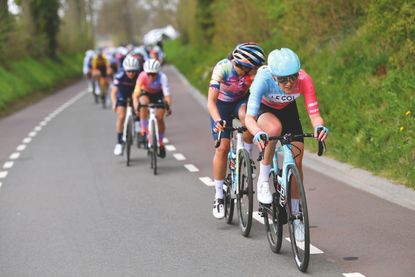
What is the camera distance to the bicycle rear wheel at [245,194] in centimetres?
832

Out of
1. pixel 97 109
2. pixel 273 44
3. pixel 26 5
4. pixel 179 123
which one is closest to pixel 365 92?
pixel 179 123

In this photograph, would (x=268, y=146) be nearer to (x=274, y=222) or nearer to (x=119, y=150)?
(x=274, y=222)

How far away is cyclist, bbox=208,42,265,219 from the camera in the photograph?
846 cm

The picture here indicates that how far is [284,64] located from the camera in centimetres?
710

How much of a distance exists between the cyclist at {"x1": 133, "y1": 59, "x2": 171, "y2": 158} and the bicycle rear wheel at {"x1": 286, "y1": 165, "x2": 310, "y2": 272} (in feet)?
21.2

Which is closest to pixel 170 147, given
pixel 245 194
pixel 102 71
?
pixel 245 194

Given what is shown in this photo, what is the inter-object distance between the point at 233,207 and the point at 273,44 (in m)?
17.8

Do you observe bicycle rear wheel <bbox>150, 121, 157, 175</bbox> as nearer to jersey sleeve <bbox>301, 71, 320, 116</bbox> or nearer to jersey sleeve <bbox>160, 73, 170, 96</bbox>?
jersey sleeve <bbox>160, 73, 170, 96</bbox>

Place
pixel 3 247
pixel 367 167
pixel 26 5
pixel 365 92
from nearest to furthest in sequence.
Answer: pixel 3 247 < pixel 367 167 < pixel 365 92 < pixel 26 5

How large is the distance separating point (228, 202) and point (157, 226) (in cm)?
77

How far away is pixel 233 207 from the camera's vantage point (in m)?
9.20

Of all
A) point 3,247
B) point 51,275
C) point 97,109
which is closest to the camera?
point 51,275

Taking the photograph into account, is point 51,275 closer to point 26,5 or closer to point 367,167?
point 367,167

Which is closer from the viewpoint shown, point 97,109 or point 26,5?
point 97,109
